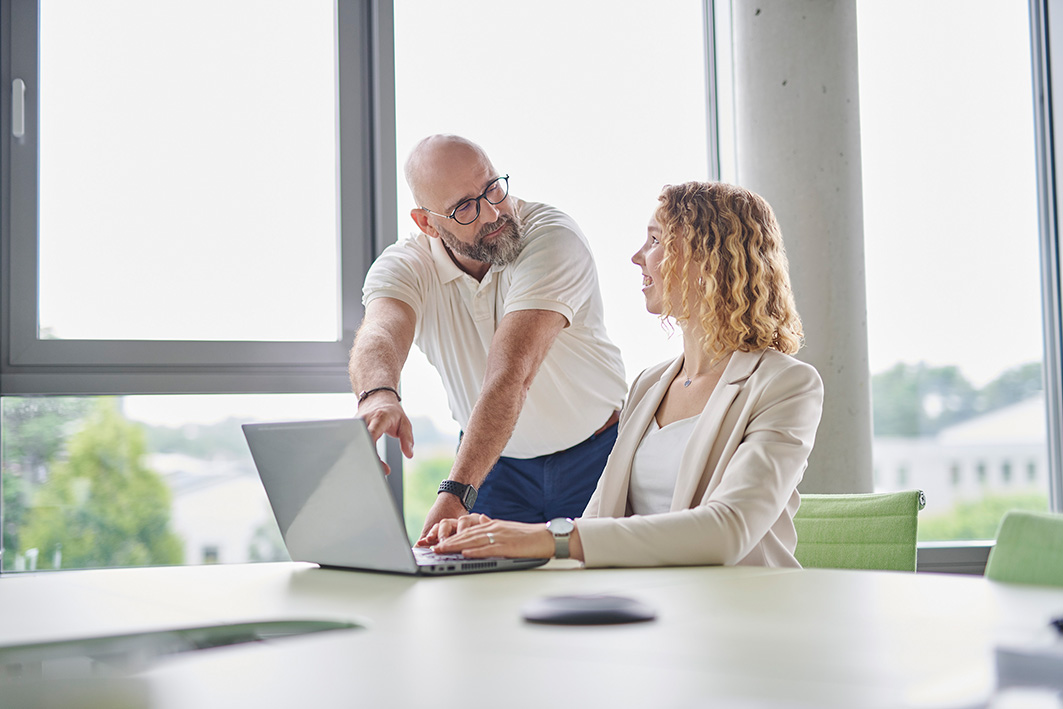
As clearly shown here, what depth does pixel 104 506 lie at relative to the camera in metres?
3.02

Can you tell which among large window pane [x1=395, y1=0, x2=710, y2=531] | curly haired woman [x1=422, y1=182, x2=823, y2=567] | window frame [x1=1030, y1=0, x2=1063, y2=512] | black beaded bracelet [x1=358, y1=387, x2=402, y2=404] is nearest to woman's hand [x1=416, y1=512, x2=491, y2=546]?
curly haired woman [x1=422, y1=182, x2=823, y2=567]

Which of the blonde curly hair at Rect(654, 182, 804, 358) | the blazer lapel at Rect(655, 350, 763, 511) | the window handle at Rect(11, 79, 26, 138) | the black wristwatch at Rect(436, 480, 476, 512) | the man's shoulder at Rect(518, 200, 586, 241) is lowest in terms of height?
the black wristwatch at Rect(436, 480, 476, 512)

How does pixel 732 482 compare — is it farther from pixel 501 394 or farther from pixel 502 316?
pixel 502 316

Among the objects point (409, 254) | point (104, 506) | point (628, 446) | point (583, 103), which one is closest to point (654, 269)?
point (628, 446)

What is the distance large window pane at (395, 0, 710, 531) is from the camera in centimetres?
343

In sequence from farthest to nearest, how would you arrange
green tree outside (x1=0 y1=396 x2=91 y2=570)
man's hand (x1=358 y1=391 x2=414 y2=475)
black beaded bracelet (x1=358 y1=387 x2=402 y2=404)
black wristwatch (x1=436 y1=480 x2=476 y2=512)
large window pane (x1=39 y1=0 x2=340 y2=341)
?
1. large window pane (x1=39 y1=0 x2=340 y2=341)
2. green tree outside (x1=0 y1=396 x2=91 y2=570)
3. black beaded bracelet (x1=358 y1=387 x2=402 y2=404)
4. black wristwatch (x1=436 y1=480 x2=476 y2=512)
5. man's hand (x1=358 y1=391 x2=414 y2=475)

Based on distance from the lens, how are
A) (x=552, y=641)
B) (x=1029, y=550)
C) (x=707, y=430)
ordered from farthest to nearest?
1. (x=707, y=430)
2. (x=1029, y=550)
3. (x=552, y=641)

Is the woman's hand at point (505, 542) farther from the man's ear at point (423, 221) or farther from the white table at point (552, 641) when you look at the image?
the man's ear at point (423, 221)

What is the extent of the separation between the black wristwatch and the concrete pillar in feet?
5.35

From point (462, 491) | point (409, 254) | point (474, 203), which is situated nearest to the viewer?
point (462, 491)

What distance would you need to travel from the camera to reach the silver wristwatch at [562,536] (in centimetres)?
151

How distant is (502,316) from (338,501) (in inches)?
45.0

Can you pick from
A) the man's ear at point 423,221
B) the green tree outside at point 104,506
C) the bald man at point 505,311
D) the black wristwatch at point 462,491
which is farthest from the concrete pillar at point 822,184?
the green tree outside at point 104,506

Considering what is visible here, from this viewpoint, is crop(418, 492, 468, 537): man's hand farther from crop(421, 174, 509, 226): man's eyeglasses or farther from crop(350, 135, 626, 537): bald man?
crop(421, 174, 509, 226): man's eyeglasses
